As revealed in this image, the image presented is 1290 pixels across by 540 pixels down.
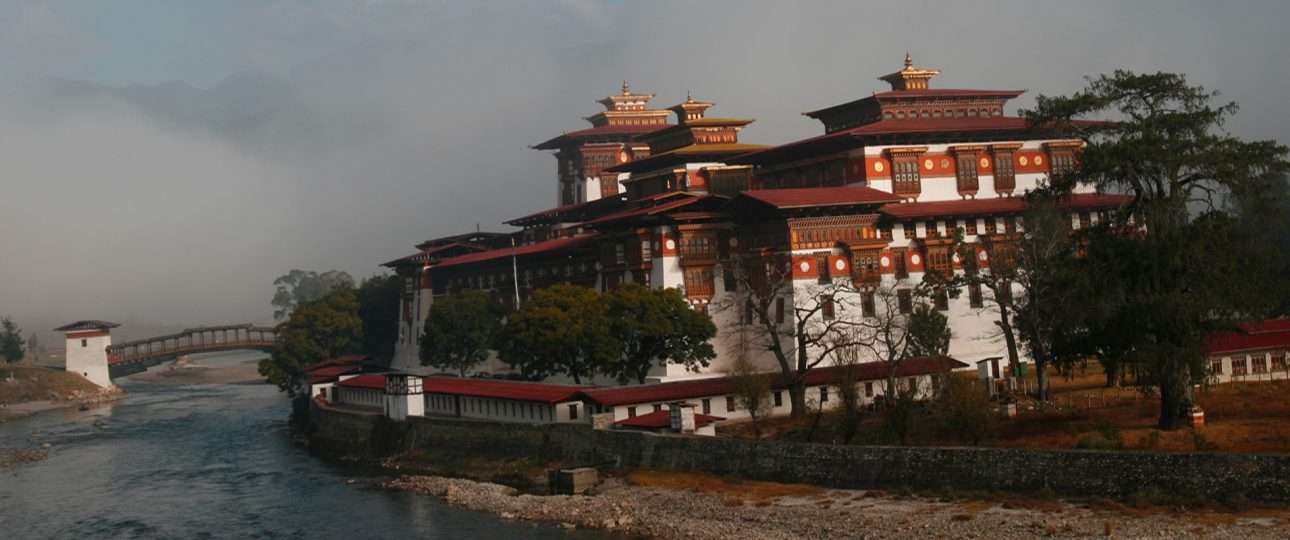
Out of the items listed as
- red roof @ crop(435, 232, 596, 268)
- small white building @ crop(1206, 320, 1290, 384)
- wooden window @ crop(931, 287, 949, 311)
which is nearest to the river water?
red roof @ crop(435, 232, 596, 268)

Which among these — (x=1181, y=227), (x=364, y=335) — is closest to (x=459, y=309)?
(x=364, y=335)

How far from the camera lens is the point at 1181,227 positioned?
5350 centimetres

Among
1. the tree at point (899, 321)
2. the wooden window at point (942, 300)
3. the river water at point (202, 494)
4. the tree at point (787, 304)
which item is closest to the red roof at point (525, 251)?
the tree at point (787, 304)

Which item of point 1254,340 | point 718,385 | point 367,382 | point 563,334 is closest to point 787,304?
point 563,334

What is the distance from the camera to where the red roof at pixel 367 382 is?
94.4 metres

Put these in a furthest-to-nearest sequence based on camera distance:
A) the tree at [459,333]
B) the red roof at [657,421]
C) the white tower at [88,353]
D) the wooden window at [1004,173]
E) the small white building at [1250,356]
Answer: the white tower at [88,353] → the tree at [459,333] → the wooden window at [1004,173] → the small white building at [1250,356] → the red roof at [657,421]

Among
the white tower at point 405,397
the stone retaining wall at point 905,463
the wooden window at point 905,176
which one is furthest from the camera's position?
the wooden window at point 905,176

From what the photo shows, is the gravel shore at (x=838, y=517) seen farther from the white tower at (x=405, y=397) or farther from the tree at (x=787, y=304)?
the tree at (x=787, y=304)

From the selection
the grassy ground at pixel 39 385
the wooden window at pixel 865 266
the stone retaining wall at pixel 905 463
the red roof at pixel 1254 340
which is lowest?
the stone retaining wall at pixel 905 463

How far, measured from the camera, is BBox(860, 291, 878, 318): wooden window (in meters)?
85.2

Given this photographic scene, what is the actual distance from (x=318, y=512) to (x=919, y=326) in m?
33.8

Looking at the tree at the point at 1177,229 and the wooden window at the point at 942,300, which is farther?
the wooden window at the point at 942,300

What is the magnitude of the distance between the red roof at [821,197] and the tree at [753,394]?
44.1 ft

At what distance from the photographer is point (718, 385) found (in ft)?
238
